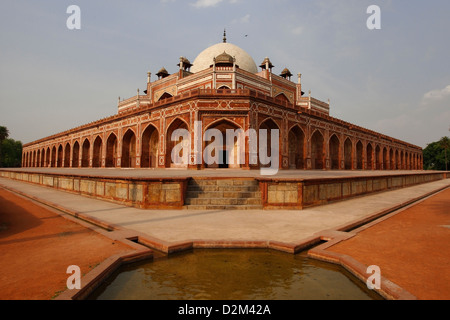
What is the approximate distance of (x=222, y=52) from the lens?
90.2ft

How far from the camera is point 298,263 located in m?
2.99

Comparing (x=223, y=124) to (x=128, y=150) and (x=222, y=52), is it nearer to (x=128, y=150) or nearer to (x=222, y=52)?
(x=128, y=150)

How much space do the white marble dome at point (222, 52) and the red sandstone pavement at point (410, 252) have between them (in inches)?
998

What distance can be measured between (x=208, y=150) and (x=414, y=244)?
15.1 metres

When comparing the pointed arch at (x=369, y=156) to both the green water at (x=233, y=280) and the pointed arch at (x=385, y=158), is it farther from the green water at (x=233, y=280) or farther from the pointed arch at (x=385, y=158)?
the green water at (x=233, y=280)

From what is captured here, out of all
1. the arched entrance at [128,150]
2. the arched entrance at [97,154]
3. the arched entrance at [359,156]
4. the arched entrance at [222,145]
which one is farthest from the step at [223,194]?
the arched entrance at [359,156]

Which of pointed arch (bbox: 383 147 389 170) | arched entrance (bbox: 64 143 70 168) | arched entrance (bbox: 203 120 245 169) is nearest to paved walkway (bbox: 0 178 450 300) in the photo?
arched entrance (bbox: 203 120 245 169)

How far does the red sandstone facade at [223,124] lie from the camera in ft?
56.8

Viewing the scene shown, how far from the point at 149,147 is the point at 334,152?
1862 cm

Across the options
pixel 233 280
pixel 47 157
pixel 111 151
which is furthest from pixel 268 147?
pixel 47 157

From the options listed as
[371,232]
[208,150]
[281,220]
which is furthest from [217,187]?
[208,150]

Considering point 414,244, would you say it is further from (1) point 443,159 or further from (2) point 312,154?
(1) point 443,159

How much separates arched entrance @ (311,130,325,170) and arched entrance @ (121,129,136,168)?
17.3 metres
